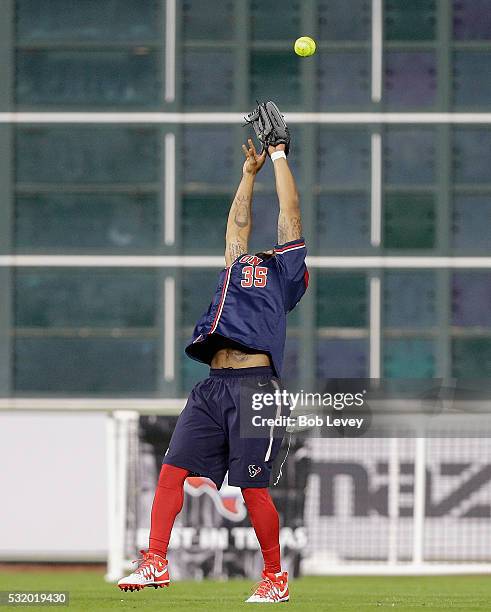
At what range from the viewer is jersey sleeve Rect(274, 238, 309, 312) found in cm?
753

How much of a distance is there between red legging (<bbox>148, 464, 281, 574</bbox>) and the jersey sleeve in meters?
0.89

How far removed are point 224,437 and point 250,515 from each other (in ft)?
1.21

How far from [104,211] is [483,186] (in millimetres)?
3172

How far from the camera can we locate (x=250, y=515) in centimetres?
740

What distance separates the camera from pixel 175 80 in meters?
14.1

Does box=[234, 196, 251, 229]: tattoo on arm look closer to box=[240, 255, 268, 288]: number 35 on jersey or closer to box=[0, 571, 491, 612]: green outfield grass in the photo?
box=[240, 255, 268, 288]: number 35 on jersey

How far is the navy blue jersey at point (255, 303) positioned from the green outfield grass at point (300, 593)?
1155mm

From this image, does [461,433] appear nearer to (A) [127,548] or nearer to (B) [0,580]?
(A) [127,548]

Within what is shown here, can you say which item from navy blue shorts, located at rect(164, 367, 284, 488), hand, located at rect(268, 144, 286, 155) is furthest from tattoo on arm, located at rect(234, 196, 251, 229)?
navy blue shorts, located at rect(164, 367, 284, 488)

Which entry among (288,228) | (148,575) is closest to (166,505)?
(148,575)

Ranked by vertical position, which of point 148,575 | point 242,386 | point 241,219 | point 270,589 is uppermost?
point 241,219

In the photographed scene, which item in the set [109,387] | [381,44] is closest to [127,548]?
[109,387]

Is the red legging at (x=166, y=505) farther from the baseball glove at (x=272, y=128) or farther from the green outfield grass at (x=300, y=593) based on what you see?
the baseball glove at (x=272, y=128)

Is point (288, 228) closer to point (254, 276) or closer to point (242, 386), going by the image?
point (254, 276)
